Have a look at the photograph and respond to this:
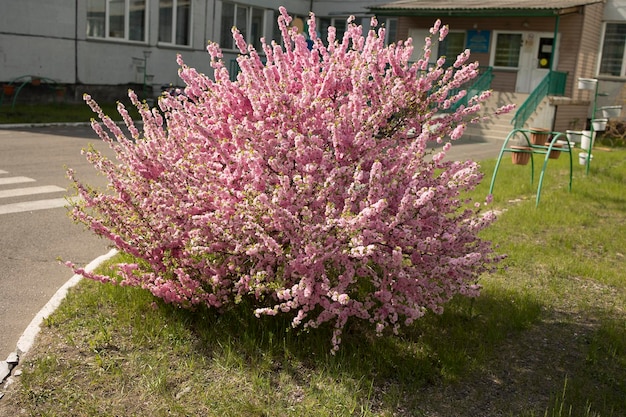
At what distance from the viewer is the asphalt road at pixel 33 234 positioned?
5.41 meters

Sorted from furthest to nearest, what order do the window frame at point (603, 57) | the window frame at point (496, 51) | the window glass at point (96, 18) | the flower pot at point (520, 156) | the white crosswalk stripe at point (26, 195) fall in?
the window frame at point (496, 51) → the window frame at point (603, 57) → the window glass at point (96, 18) → the flower pot at point (520, 156) → the white crosswalk stripe at point (26, 195)

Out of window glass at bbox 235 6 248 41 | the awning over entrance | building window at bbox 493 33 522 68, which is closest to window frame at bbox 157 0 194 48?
window glass at bbox 235 6 248 41

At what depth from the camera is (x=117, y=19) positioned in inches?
939

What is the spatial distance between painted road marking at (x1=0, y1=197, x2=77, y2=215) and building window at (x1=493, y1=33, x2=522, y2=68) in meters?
22.6

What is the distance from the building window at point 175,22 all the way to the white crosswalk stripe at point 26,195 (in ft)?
54.7

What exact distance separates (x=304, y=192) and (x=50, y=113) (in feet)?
57.6

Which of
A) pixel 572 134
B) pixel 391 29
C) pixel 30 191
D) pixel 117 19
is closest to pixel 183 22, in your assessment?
pixel 117 19

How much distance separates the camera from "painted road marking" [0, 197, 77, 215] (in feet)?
27.5

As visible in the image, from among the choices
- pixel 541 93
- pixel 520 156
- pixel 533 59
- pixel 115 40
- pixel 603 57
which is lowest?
pixel 520 156

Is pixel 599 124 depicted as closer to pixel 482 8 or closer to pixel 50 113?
pixel 482 8

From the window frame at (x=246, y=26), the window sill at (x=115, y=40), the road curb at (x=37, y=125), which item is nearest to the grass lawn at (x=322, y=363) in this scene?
the road curb at (x=37, y=125)

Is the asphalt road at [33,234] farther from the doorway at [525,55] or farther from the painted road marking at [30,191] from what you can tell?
the doorway at [525,55]

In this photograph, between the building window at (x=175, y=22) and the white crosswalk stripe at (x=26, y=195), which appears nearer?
the white crosswalk stripe at (x=26, y=195)

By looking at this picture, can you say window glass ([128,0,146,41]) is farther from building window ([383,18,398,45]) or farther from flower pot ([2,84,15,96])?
building window ([383,18,398,45])
